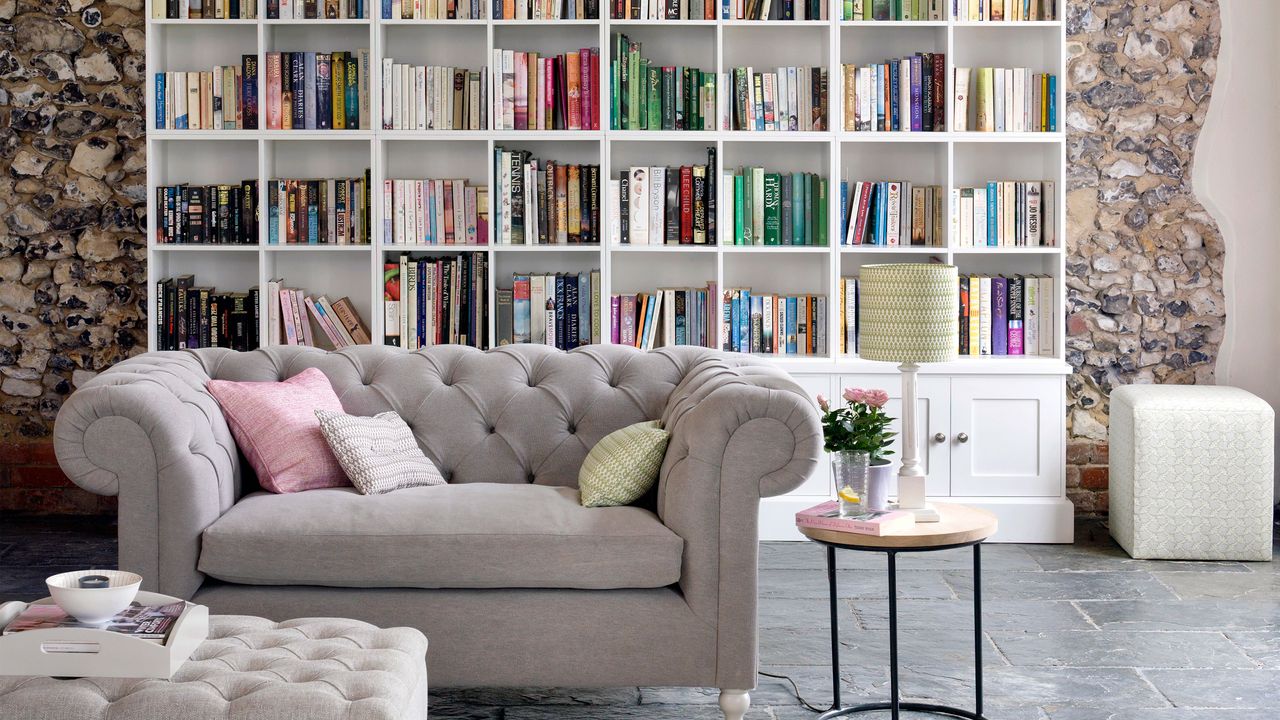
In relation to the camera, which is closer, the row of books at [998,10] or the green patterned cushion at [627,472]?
the green patterned cushion at [627,472]

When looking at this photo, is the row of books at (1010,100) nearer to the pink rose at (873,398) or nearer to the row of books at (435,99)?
the row of books at (435,99)

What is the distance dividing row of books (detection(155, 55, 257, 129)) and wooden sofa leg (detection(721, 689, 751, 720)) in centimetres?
304

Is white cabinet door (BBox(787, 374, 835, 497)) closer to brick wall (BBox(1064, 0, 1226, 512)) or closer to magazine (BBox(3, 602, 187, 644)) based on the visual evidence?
brick wall (BBox(1064, 0, 1226, 512))

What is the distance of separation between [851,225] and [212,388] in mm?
2549

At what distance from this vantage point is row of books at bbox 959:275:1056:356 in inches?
195

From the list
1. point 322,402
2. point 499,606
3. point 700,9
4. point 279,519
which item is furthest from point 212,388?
point 700,9

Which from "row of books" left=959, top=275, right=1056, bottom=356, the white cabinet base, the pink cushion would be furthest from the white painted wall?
the pink cushion

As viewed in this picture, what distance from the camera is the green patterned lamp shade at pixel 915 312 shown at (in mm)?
3094

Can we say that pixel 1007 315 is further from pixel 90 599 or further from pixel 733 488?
pixel 90 599

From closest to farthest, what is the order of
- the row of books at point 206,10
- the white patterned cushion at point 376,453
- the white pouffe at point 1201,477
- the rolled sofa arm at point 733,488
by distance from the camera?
the rolled sofa arm at point 733,488 < the white patterned cushion at point 376,453 < the white pouffe at point 1201,477 < the row of books at point 206,10

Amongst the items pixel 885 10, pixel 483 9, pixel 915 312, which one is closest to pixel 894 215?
pixel 885 10

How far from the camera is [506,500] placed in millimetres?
3172

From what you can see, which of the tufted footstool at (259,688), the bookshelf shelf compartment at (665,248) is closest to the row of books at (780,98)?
the bookshelf shelf compartment at (665,248)

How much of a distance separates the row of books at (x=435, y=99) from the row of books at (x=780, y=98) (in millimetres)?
935
